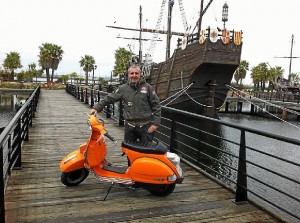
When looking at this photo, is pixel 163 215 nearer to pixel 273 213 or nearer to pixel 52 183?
pixel 273 213

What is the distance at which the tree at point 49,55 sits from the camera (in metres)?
69.8

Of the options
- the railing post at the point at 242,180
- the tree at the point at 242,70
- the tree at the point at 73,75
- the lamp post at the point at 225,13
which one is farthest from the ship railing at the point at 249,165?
the tree at the point at 73,75

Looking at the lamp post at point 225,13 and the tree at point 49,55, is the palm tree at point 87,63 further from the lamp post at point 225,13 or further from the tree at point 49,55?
the lamp post at point 225,13

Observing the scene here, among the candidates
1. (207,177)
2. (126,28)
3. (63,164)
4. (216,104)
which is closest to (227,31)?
(216,104)

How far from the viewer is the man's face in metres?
4.05

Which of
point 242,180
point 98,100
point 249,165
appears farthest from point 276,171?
point 98,100

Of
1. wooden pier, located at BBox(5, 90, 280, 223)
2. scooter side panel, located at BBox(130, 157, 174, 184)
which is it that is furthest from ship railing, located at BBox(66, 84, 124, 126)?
scooter side panel, located at BBox(130, 157, 174, 184)

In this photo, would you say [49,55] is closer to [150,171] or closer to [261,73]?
[261,73]

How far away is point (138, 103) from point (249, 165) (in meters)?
10.4

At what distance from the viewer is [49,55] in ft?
229

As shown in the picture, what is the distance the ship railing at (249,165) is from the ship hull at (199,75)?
3.23 metres

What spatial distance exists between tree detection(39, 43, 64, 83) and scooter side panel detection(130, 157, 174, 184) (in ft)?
228

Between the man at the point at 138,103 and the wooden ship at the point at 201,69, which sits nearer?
the man at the point at 138,103

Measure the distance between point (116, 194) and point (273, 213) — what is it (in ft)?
6.43
